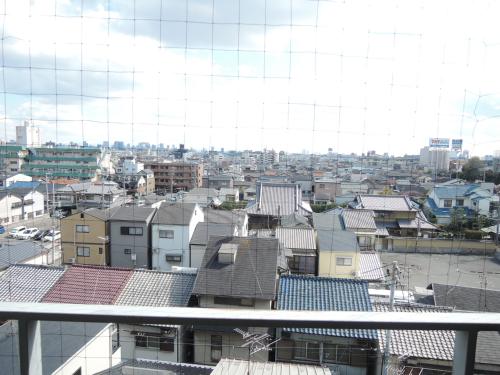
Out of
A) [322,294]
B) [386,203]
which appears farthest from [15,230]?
[386,203]

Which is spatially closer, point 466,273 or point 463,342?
point 463,342

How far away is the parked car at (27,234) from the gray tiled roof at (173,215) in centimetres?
524

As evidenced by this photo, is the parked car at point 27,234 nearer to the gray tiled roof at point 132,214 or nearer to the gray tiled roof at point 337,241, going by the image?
the gray tiled roof at point 132,214

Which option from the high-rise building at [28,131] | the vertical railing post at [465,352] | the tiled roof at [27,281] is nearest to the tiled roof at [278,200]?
the tiled roof at [27,281]

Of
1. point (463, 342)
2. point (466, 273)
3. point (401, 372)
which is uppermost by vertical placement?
point (463, 342)

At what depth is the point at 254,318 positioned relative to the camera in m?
0.63

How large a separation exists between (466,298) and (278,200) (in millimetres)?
7010

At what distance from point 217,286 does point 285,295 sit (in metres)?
0.87

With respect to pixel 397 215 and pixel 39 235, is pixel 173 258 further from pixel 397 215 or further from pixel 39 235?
pixel 397 215

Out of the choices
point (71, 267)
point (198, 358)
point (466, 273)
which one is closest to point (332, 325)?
point (198, 358)

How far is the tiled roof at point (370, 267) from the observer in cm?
754

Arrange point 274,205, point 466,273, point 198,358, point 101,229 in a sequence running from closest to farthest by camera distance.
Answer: point 198,358 < point 101,229 < point 466,273 < point 274,205

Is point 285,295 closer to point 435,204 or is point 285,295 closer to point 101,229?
point 101,229

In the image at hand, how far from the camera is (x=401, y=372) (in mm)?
3398
